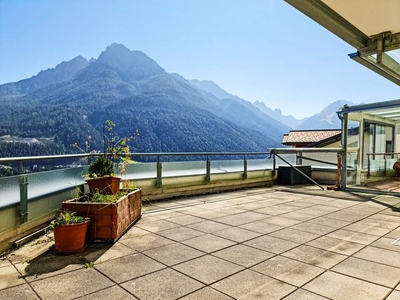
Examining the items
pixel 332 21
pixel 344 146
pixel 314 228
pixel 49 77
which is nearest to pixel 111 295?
pixel 314 228

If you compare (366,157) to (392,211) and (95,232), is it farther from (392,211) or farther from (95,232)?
(95,232)

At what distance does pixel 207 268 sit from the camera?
2.53 metres

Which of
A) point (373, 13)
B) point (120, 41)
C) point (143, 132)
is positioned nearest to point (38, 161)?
point (373, 13)

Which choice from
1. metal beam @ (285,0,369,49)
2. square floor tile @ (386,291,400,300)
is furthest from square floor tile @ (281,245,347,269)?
metal beam @ (285,0,369,49)

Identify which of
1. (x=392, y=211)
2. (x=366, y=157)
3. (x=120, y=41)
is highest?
(x=120, y=41)

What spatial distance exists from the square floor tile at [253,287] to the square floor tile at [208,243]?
2.31 ft

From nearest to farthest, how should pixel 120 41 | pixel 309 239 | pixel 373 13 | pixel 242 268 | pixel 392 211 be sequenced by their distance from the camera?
pixel 242 268 → pixel 309 239 → pixel 373 13 → pixel 392 211 → pixel 120 41

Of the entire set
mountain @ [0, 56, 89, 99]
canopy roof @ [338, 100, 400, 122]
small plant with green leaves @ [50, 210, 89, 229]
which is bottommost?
small plant with green leaves @ [50, 210, 89, 229]

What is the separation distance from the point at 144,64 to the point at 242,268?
393 feet

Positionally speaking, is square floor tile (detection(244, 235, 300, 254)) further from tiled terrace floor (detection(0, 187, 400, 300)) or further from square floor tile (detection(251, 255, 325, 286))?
square floor tile (detection(251, 255, 325, 286))

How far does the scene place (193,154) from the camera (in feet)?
20.4

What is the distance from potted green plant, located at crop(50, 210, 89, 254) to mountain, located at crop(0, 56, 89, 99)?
107 meters

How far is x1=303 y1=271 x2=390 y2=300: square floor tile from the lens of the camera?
2047 millimetres

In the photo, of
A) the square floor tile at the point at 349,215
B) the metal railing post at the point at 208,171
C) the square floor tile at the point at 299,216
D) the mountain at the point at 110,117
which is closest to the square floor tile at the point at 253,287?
the square floor tile at the point at 299,216
